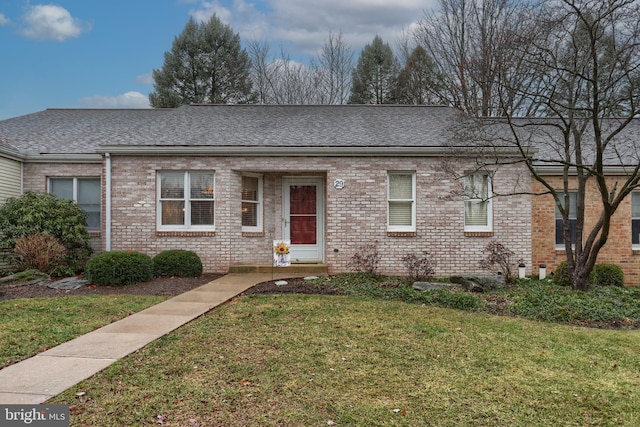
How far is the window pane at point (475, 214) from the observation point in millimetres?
11266

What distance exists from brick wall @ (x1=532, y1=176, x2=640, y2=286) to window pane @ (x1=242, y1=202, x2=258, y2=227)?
7.72 meters

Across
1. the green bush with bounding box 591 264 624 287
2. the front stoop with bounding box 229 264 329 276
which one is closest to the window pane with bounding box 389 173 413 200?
the front stoop with bounding box 229 264 329 276

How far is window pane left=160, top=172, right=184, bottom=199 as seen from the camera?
11305mm

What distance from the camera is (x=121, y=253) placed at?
938 cm

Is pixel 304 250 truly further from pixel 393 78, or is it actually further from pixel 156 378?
pixel 393 78

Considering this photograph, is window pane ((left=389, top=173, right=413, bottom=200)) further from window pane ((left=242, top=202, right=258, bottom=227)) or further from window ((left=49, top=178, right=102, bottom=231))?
window ((left=49, top=178, right=102, bottom=231))

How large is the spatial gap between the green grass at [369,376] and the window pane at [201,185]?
18.5 feet

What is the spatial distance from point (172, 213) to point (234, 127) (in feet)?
11.2

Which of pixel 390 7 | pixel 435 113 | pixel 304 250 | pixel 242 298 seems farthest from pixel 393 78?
pixel 242 298

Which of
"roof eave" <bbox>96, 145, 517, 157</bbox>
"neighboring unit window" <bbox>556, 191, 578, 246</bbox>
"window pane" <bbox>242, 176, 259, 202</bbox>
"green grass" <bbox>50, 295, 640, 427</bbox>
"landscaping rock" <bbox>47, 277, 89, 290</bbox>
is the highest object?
"roof eave" <bbox>96, 145, 517, 157</bbox>

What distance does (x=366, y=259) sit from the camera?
1080cm

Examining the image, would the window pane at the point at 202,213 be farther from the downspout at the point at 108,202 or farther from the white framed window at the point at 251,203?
the downspout at the point at 108,202

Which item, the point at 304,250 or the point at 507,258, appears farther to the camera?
the point at 304,250

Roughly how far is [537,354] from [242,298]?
496 centimetres
